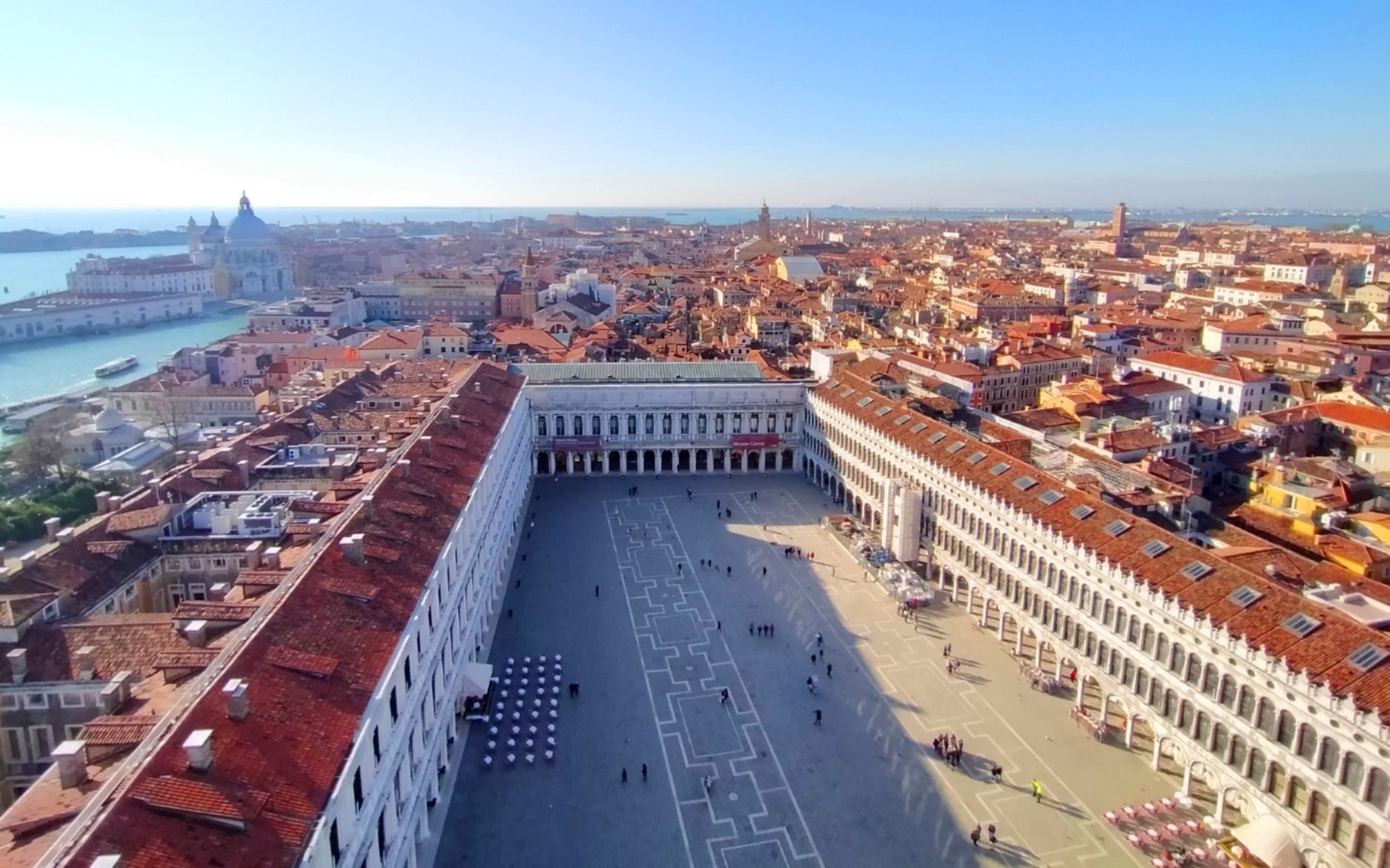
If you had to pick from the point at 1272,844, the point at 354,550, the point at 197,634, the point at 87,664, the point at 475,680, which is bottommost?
the point at 1272,844

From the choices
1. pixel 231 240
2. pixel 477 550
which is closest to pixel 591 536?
pixel 477 550

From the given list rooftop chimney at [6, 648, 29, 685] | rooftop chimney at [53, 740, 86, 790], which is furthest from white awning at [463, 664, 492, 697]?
rooftop chimney at [53, 740, 86, 790]

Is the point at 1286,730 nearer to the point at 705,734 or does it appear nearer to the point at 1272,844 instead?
the point at 1272,844

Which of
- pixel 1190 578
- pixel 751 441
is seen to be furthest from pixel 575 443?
pixel 1190 578

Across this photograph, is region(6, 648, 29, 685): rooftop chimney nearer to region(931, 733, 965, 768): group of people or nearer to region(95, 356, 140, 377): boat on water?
region(931, 733, 965, 768): group of people

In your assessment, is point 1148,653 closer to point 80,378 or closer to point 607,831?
point 607,831
